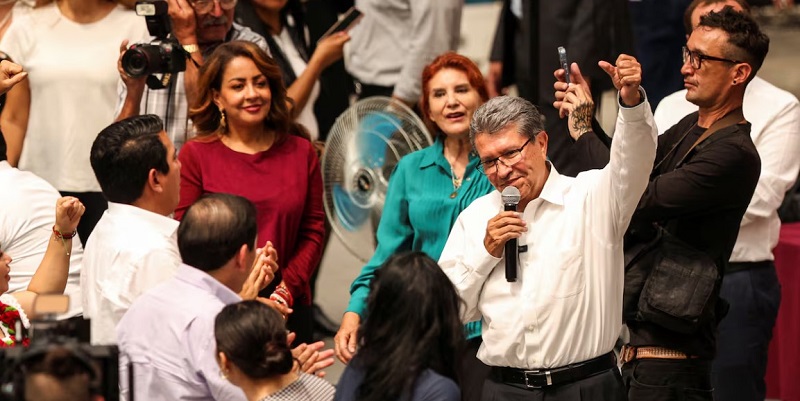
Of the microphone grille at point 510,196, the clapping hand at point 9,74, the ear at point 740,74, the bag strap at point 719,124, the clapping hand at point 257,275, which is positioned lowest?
the clapping hand at point 257,275

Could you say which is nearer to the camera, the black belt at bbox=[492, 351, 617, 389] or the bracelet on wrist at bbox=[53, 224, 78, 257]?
the black belt at bbox=[492, 351, 617, 389]

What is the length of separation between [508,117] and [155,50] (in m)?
1.79

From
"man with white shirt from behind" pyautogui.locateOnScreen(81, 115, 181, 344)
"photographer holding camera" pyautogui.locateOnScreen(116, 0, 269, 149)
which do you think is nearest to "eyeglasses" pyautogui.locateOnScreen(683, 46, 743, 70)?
"man with white shirt from behind" pyautogui.locateOnScreen(81, 115, 181, 344)

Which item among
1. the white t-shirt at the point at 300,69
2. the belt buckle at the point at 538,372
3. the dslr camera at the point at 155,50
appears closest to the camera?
the belt buckle at the point at 538,372

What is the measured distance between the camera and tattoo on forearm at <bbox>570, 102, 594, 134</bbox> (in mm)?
4617

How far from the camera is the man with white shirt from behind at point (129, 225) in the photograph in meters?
4.28

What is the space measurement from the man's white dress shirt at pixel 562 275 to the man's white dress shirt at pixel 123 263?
888 millimetres

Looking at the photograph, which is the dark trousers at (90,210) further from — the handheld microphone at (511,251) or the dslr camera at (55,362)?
the dslr camera at (55,362)

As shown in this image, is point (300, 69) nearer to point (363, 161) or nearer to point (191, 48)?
point (363, 161)

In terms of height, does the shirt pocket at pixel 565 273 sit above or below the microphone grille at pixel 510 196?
below

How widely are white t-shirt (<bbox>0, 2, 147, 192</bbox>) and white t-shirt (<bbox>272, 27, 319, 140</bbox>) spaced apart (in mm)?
771

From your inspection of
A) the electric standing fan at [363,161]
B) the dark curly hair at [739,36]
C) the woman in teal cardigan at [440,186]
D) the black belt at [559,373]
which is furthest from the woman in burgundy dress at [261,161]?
the dark curly hair at [739,36]

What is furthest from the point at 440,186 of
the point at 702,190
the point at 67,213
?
the point at 67,213

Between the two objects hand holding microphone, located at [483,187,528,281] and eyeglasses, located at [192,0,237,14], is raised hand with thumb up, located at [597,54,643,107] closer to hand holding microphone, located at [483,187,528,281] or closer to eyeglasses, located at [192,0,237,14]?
hand holding microphone, located at [483,187,528,281]
